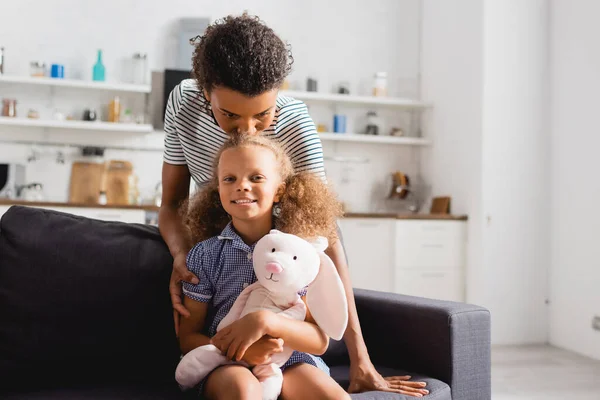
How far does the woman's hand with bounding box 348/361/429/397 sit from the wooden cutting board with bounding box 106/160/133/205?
140 inches

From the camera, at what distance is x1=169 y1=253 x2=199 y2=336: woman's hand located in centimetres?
160

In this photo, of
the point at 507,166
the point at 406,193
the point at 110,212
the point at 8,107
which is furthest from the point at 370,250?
the point at 8,107

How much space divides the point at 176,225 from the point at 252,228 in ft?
1.12

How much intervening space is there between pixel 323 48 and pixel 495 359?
9.26 ft

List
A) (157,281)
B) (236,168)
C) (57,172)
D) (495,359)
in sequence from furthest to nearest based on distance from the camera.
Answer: (57,172), (495,359), (157,281), (236,168)

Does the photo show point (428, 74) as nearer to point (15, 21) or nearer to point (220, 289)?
point (15, 21)

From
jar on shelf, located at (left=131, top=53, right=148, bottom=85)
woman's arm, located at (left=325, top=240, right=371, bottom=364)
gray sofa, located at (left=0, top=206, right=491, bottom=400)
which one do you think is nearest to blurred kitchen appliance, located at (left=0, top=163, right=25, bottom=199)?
jar on shelf, located at (left=131, top=53, right=148, bottom=85)

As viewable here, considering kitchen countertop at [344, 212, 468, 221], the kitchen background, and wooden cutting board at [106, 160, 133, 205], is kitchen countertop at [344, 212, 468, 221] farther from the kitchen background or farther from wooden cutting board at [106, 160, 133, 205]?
wooden cutting board at [106, 160, 133, 205]

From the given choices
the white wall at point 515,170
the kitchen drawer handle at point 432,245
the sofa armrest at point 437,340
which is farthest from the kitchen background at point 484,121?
the sofa armrest at point 437,340

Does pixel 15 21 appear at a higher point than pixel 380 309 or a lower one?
higher

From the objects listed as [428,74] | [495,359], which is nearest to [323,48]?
[428,74]

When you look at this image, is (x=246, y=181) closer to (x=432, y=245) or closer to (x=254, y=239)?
(x=254, y=239)

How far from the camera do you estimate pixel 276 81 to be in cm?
151

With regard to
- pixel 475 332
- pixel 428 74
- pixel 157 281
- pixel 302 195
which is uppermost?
pixel 428 74
